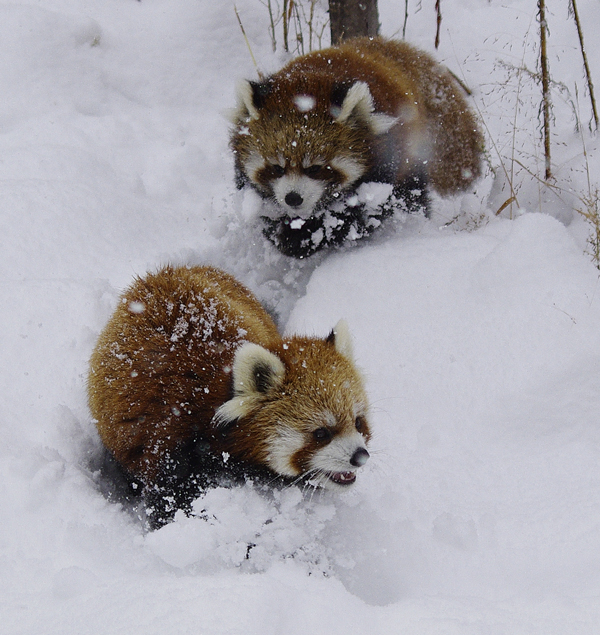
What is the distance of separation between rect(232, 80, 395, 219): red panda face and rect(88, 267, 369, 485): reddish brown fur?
1.42 meters

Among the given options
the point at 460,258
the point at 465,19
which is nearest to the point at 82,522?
the point at 460,258

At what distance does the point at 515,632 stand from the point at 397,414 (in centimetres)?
137

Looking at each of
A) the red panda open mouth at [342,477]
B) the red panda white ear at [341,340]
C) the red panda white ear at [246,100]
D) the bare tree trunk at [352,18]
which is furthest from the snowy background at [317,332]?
the bare tree trunk at [352,18]

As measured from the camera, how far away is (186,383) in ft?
8.82

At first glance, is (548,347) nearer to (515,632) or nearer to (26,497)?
(515,632)

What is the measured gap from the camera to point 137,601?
1.82 metres

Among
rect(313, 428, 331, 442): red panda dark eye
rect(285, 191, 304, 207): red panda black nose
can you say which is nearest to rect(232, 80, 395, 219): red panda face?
rect(285, 191, 304, 207): red panda black nose

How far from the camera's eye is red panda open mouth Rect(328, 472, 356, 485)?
8.59 feet

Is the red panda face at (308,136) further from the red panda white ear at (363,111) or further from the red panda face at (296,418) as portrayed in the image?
the red panda face at (296,418)

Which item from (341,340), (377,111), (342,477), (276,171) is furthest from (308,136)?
(342,477)

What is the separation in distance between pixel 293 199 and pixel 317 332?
979 mm

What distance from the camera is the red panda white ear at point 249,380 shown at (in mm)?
2455

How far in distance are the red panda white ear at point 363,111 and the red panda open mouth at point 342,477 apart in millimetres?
2358

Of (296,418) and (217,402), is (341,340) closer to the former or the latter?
(296,418)
